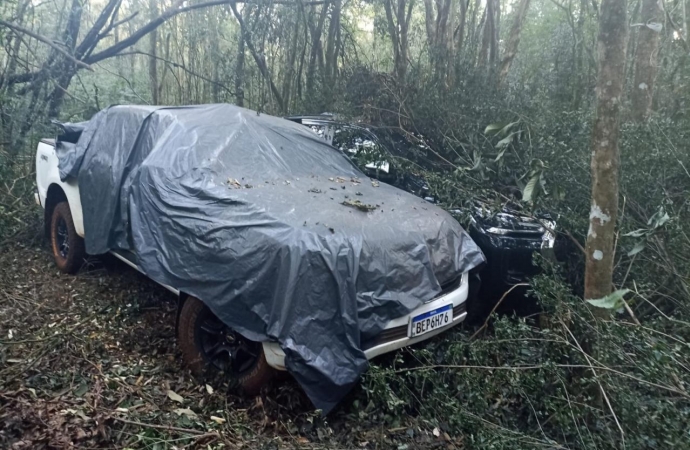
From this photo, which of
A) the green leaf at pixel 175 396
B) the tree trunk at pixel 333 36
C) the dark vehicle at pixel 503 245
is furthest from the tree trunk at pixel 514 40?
the green leaf at pixel 175 396

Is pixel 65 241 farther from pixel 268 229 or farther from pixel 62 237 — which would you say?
pixel 268 229

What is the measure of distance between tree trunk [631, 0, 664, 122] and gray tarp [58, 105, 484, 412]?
3018 millimetres

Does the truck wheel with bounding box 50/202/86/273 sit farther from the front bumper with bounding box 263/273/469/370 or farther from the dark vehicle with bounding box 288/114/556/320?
the dark vehicle with bounding box 288/114/556/320

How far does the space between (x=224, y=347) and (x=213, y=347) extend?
0.10 metres

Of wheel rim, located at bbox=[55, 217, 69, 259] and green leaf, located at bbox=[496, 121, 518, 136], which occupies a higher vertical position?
green leaf, located at bbox=[496, 121, 518, 136]

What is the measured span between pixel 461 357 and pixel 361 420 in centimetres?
68

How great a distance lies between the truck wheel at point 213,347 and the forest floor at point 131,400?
105 mm

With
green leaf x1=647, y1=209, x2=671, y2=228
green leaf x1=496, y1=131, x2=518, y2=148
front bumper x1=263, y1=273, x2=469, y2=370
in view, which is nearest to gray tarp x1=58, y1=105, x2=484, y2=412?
front bumper x1=263, y1=273, x2=469, y2=370

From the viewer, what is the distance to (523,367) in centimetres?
287

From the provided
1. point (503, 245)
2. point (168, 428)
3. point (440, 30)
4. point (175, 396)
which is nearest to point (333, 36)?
point (440, 30)

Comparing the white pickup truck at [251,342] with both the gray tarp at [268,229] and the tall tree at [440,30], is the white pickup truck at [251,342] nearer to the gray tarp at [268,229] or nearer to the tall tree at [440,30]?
the gray tarp at [268,229]

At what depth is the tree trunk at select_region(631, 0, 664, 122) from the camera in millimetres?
5582

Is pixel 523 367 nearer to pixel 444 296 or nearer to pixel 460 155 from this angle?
pixel 444 296

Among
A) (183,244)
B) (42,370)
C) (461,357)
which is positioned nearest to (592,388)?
(461,357)
